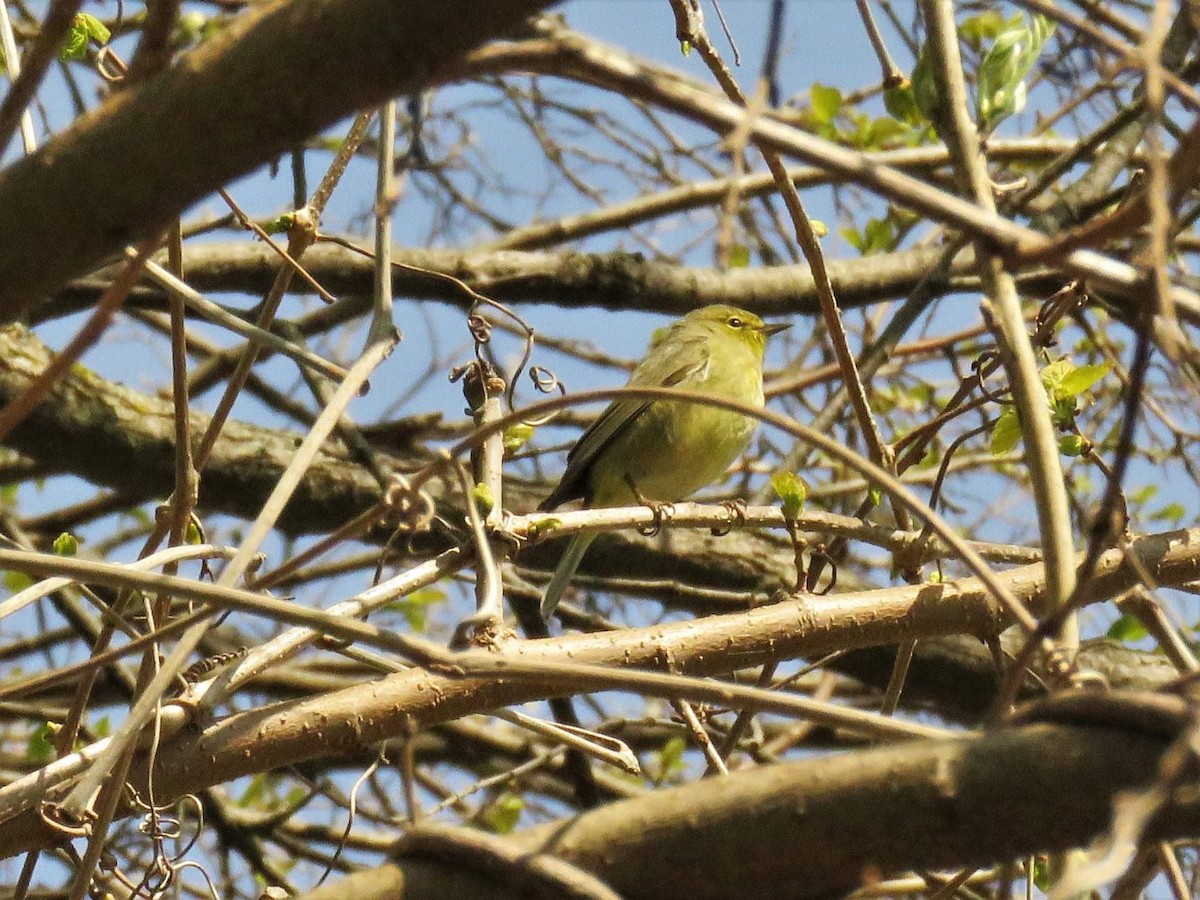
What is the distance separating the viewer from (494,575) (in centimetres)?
229

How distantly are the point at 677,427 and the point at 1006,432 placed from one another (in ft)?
10.0

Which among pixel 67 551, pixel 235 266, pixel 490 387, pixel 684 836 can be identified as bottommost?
pixel 684 836

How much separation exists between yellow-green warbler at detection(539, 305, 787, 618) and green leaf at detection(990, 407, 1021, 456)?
2.45 meters

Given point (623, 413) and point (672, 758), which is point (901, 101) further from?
point (672, 758)

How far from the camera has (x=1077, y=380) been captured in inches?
123

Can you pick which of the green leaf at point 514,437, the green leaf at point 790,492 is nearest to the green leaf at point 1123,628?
the green leaf at point 790,492

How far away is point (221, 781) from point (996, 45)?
1.97 meters

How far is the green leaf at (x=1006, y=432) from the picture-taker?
3164mm

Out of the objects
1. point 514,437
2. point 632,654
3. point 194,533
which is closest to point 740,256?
point 514,437

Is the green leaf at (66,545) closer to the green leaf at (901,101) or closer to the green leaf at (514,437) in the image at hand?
the green leaf at (514,437)

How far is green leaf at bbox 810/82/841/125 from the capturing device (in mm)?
6016

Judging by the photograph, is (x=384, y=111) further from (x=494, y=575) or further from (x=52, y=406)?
(x=52, y=406)

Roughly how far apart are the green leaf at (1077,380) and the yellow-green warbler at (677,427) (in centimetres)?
255

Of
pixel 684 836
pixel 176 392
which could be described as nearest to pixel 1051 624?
pixel 684 836
